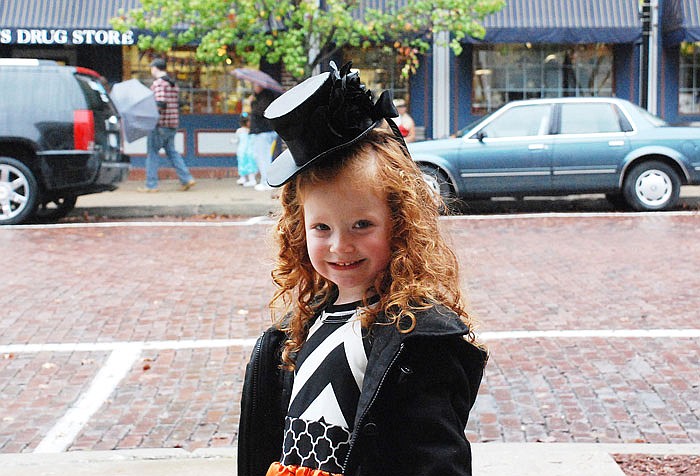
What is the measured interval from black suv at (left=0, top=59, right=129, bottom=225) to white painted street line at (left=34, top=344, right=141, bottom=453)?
6841 millimetres

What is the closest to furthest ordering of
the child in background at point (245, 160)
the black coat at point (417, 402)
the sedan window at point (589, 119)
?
the black coat at point (417, 402), the sedan window at point (589, 119), the child in background at point (245, 160)

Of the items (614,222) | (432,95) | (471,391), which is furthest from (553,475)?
(432,95)

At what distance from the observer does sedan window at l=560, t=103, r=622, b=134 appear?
1425 centimetres

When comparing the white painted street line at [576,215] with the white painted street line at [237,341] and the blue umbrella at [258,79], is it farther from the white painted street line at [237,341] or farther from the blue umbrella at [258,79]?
→ the white painted street line at [237,341]

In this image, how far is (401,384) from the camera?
2.09m

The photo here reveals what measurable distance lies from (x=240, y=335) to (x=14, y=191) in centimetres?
704

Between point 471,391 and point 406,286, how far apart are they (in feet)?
0.82

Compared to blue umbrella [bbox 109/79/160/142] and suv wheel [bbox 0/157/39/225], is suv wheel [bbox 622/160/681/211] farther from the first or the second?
suv wheel [bbox 0/157/39/225]

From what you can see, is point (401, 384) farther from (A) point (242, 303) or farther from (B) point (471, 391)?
(A) point (242, 303)

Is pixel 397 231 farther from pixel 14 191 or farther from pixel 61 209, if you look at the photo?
pixel 61 209

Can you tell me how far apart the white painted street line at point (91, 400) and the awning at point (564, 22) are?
1263 centimetres

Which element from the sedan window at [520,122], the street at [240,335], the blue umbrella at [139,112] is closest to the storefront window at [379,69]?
the blue umbrella at [139,112]

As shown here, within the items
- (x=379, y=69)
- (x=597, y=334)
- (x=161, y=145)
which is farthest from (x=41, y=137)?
(x=597, y=334)

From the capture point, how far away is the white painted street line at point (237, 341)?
6.82m
